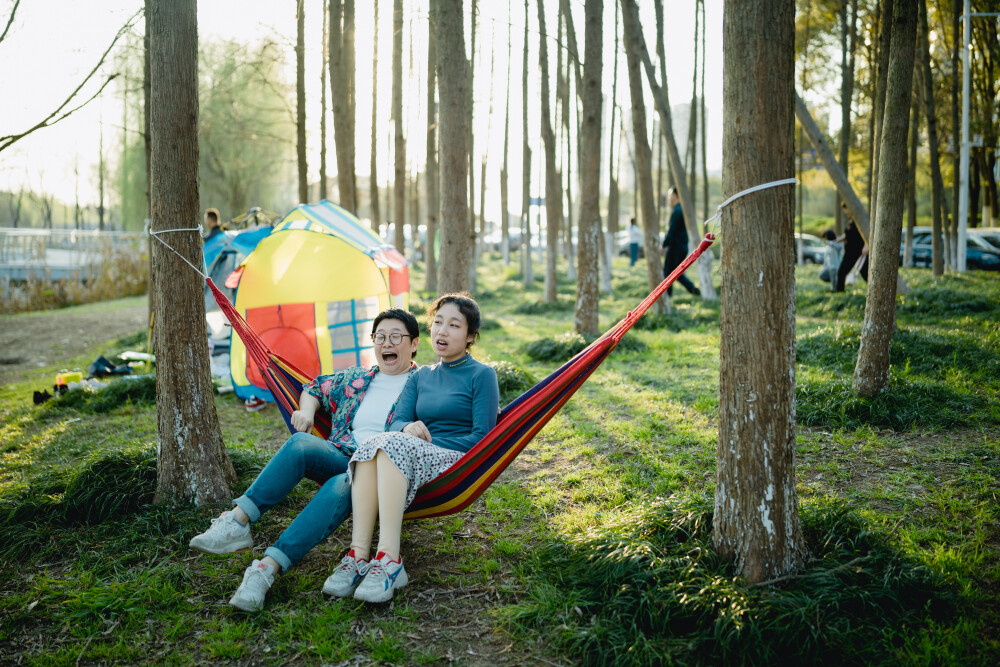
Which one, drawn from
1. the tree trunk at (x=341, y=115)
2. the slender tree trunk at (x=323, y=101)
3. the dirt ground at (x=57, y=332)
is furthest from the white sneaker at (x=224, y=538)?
the slender tree trunk at (x=323, y=101)

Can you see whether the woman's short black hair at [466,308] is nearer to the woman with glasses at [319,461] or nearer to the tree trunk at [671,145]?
the woman with glasses at [319,461]

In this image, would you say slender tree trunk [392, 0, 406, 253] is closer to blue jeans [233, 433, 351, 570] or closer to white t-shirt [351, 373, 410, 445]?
white t-shirt [351, 373, 410, 445]

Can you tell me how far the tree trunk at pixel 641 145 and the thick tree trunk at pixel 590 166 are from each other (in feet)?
3.68

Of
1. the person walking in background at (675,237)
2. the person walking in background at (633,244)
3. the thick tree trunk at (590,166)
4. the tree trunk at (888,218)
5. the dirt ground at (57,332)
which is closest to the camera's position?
the tree trunk at (888,218)

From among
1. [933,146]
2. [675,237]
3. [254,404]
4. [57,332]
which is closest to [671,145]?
[675,237]

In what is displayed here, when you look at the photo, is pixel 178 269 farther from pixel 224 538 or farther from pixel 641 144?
pixel 641 144

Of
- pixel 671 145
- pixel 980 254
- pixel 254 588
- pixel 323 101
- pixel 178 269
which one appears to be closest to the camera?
pixel 254 588

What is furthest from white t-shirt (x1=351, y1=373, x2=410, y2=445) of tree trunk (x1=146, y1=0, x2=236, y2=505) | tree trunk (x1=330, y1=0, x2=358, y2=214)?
tree trunk (x1=330, y1=0, x2=358, y2=214)

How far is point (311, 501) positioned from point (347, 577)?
0.31m

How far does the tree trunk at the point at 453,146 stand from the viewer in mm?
5652

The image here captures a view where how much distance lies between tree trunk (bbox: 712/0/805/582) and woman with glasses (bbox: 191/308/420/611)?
141 centimetres

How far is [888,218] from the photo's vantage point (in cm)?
410

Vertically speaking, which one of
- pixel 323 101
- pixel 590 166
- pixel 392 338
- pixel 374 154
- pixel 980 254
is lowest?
pixel 392 338

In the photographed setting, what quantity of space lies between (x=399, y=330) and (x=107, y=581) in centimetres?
150
